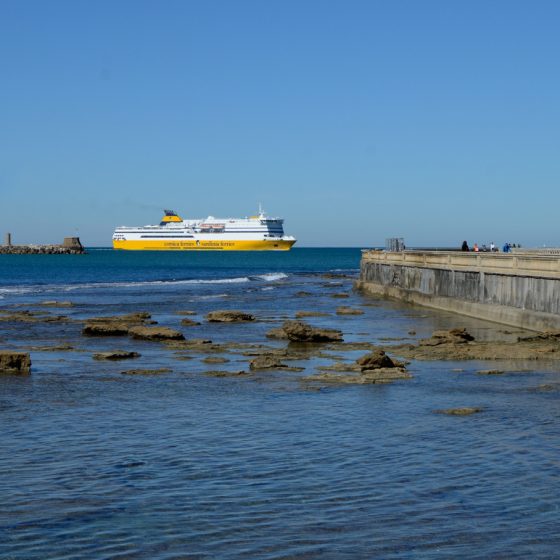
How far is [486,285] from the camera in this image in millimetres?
36531

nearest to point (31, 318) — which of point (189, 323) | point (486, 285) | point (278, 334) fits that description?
point (189, 323)

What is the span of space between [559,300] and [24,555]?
22.5 metres

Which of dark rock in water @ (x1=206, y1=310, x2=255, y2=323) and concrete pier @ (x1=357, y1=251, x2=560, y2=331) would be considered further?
dark rock in water @ (x1=206, y1=310, x2=255, y2=323)

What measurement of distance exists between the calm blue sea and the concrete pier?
8.27 m

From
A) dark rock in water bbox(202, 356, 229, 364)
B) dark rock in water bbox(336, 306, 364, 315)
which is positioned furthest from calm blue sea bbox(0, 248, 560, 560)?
dark rock in water bbox(336, 306, 364, 315)

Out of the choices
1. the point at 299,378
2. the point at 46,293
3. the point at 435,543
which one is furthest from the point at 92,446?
the point at 46,293

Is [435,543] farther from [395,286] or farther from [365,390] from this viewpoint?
[395,286]

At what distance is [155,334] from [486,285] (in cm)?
1334

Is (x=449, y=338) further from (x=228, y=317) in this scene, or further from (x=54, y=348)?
(x=228, y=317)

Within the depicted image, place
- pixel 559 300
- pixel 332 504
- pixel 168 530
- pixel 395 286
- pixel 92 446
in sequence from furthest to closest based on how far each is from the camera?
1. pixel 395 286
2. pixel 559 300
3. pixel 92 446
4. pixel 332 504
5. pixel 168 530

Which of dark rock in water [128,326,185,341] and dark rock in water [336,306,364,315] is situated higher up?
dark rock in water [128,326,185,341]

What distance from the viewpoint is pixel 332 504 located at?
997 cm

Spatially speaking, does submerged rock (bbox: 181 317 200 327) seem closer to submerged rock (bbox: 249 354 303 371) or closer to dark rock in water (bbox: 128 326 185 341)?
dark rock in water (bbox: 128 326 185 341)

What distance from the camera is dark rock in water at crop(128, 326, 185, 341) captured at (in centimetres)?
2948
